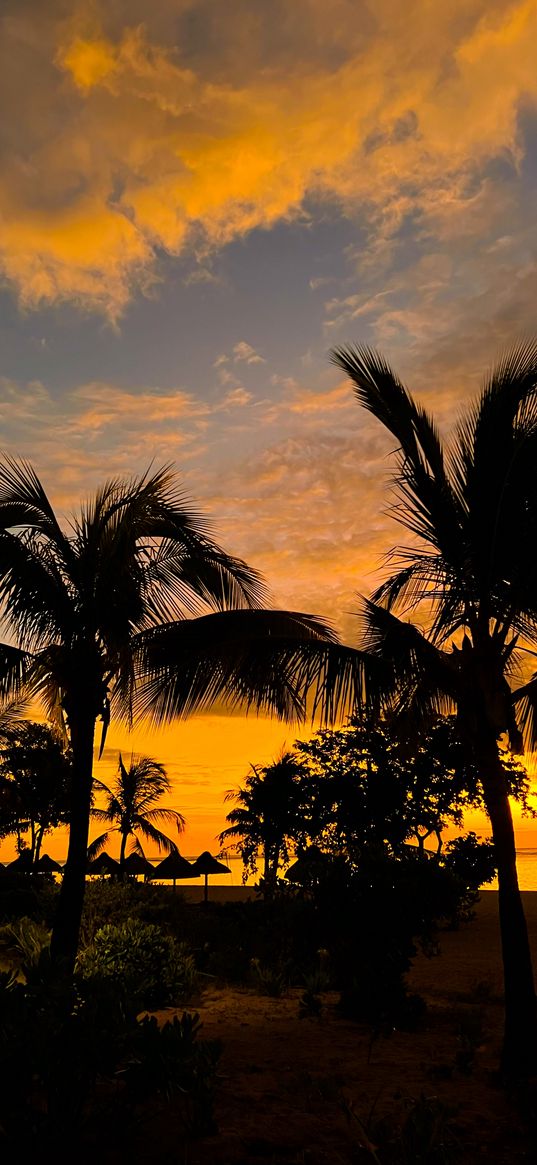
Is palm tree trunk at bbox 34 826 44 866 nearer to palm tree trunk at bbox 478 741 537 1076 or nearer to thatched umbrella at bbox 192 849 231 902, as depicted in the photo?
thatched umbrella at bbox 192 849 231 902

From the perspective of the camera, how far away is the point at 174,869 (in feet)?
107

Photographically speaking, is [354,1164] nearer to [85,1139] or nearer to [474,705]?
[85,1139]

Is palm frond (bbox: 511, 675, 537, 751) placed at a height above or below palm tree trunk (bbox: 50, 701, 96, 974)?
above

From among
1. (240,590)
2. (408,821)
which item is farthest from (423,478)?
(408,821)

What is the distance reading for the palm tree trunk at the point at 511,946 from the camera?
7.27 metres

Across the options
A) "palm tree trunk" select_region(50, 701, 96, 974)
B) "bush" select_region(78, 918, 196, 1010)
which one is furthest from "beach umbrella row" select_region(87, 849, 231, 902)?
"palm tree trunk" select_region(50, 701, 96, 974)

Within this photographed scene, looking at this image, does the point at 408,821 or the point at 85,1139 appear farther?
the point at 408,821

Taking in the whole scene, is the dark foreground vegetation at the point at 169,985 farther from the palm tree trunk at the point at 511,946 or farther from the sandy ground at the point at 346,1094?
the palm tree trunk at the point at 511,946

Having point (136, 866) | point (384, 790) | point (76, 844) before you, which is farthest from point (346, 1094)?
point (136, 866)

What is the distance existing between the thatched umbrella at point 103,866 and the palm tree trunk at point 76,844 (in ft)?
85.8

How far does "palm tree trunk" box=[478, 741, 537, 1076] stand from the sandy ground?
0.34 m

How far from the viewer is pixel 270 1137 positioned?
226 inches

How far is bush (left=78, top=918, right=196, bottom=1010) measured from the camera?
34.9ft

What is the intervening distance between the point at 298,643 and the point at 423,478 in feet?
7.40
